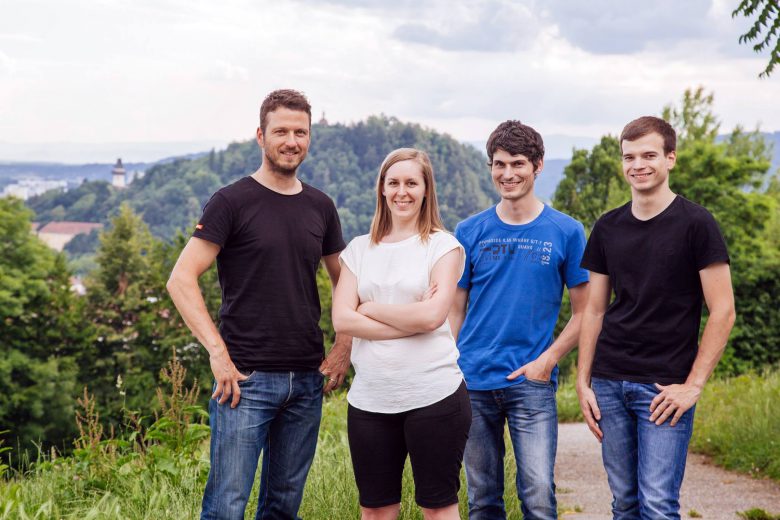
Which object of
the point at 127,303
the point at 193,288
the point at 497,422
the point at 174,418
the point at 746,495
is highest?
the point at 193,288

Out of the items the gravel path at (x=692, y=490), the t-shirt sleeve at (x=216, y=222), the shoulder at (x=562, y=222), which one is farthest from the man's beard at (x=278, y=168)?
the gravel path at (x=692, y=490)

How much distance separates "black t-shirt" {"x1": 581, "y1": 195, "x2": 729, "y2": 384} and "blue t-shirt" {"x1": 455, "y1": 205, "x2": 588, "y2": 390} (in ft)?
0.96

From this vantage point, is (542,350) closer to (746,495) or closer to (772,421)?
(746,495)

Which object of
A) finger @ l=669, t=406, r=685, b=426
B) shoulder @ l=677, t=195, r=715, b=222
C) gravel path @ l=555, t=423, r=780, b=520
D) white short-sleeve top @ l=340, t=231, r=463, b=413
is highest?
shoulder @ l=677, t=195, r=715, b=222

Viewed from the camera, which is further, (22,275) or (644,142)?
(22,275)

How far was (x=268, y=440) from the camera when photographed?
3.66m

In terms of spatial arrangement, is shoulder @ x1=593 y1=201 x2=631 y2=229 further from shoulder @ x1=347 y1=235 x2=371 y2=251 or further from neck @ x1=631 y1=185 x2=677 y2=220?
shoulder @ x1=347 y1=235 x2=371 y2=251

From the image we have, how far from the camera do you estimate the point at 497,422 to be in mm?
3713

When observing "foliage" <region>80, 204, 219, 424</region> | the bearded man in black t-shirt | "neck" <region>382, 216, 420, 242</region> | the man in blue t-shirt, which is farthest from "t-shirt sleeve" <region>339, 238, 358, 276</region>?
"foliage" <region>80, 204, 219, 424</region>

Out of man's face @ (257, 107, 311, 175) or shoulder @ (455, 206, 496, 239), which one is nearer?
man's face @ (257, 107, 311, 175)

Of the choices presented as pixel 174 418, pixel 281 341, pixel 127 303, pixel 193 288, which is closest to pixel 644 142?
pixel 281 341

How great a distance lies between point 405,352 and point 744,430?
5.97m

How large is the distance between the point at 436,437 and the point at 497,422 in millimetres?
631

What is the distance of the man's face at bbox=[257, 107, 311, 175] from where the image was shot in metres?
3.53
